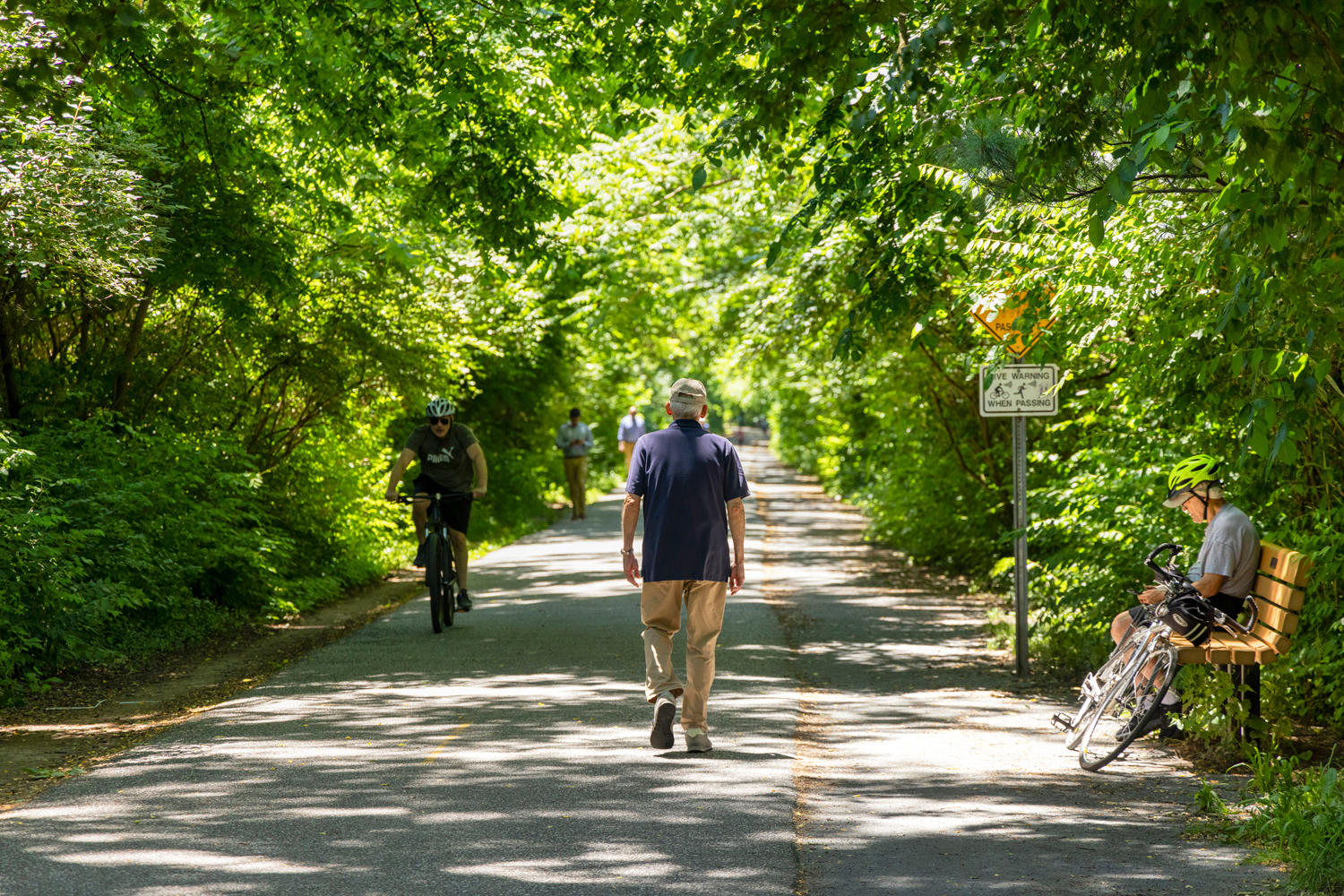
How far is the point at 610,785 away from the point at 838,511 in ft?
79.8

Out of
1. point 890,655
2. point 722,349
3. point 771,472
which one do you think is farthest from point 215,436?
point 771,472

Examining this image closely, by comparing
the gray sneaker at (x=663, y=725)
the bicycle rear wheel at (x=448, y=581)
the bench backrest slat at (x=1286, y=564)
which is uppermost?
the bench backrest slat at (x=1286, y=564)

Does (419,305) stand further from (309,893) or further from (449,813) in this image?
(309,893)

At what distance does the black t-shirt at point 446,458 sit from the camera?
40.1 feet

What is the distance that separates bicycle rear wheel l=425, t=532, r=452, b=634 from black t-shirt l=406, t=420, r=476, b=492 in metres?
0.62

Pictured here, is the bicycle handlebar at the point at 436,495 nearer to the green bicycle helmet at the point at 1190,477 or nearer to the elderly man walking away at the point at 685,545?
the elderly man walking away at the point at 685,545

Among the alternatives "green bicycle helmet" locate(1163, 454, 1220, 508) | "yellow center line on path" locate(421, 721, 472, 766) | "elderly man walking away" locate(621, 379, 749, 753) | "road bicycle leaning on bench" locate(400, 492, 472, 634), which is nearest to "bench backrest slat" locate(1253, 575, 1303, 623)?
"green bicycle helmet" locate(1163, 454, 1220, 508)

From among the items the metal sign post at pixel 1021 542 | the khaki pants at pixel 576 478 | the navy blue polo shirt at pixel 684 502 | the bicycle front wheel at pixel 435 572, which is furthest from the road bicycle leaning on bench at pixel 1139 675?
the khaki pants at pixel 576 478

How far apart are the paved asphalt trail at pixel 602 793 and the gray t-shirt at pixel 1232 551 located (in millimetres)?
1066

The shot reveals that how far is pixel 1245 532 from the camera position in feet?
24.6

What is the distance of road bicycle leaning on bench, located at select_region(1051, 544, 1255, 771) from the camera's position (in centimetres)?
728

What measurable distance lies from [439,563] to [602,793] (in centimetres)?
562

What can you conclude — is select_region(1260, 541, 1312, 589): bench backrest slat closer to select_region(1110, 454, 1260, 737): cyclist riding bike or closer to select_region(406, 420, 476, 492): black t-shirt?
select_region(1110, 454, 1260, 737): cyclist riding bike

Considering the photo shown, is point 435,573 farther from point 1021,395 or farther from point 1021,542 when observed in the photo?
point 1021,395
